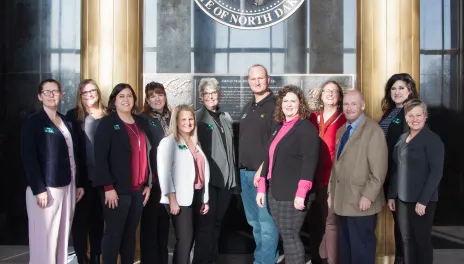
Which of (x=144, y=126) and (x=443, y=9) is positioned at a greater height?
(x=443, y=9)

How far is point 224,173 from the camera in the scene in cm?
547

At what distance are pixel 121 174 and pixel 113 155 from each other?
17cm

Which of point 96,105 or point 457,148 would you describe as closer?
point 96,105

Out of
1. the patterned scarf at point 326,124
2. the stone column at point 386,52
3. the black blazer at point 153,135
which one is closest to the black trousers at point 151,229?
the black blazer at point 153,135

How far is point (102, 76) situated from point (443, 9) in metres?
3.97

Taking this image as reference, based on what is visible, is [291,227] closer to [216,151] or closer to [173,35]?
[216,151]

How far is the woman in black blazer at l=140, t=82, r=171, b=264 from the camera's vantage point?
5.35 meters

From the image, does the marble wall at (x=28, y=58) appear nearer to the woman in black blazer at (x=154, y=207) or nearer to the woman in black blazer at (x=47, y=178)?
the woman in black blazer at (x=154, y=207)

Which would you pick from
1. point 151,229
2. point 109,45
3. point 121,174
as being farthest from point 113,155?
point 109,45

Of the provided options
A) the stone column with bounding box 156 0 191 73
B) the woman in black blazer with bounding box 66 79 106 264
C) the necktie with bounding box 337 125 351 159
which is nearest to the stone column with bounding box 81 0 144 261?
the stone column with bounding box 156 0 191 73

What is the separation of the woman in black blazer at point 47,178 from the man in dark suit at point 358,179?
2231mm

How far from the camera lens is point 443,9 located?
6961mm

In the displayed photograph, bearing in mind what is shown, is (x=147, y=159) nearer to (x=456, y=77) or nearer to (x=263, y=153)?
(x=263, y=153)

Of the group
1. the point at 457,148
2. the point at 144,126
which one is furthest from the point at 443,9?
the point at 144,126
